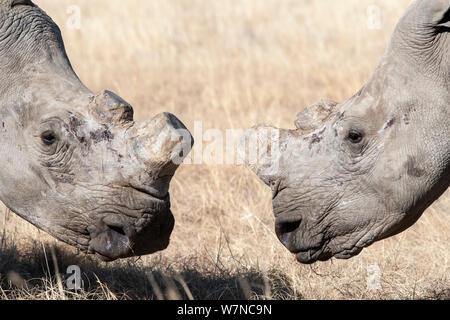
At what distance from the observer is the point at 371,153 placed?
4898 millimetres

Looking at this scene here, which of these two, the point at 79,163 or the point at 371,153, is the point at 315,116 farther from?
the point at 79,163

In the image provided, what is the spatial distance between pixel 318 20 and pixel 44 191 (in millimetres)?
10075

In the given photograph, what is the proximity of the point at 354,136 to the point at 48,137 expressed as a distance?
182 centimetres

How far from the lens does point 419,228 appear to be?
716cm

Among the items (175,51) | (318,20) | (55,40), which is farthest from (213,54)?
(55,40)

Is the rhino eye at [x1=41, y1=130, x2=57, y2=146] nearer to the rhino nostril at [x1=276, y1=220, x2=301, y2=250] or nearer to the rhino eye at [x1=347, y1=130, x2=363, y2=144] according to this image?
the rhino nostril at [x1=276, y1=220, x2=301, y2=250]

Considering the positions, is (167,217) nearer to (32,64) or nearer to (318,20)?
(32,64)

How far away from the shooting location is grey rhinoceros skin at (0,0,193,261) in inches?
188

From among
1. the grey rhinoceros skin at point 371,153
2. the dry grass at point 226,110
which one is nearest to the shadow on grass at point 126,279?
the dry grass at point 226,110

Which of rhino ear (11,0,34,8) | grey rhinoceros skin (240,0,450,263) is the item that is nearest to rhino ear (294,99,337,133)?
grey rhinoceros skin (240,0,450,263)

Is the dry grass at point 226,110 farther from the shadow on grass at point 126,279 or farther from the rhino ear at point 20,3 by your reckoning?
the rhino ear at point 20,3

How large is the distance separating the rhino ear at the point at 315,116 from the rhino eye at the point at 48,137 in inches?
59.4

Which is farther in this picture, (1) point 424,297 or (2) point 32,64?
(1) point 424,297
